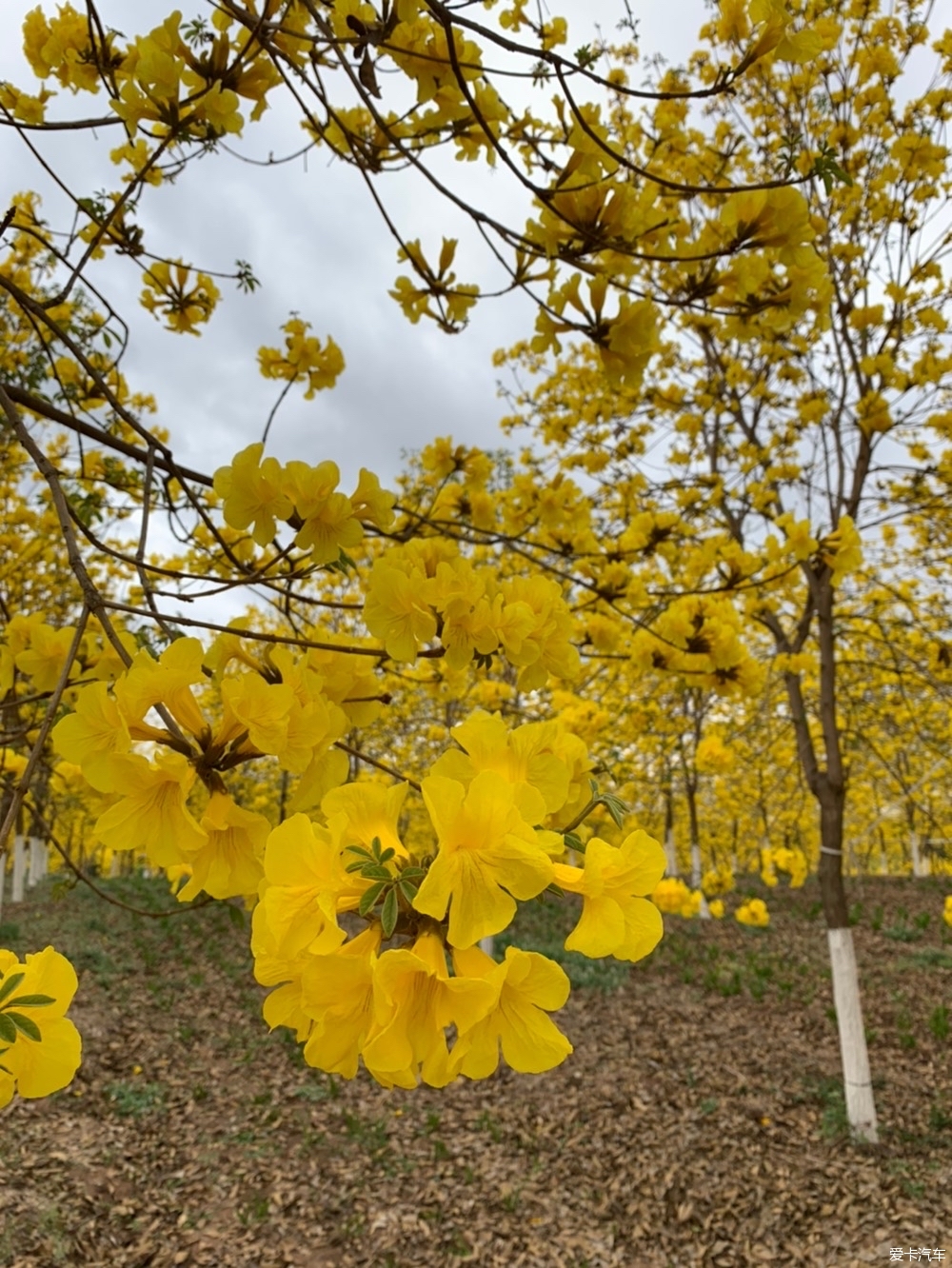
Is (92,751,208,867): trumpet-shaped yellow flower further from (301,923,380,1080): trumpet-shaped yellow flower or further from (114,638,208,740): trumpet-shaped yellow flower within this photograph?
(301,923,380,1080): trumpet-shaped yellow flower

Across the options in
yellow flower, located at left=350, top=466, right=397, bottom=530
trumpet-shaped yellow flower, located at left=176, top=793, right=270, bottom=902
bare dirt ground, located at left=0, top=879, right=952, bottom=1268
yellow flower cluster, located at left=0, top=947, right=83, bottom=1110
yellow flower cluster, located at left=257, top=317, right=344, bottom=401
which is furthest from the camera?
bare dirt ground, located at left=0, top=879, right=952, bottom=1268

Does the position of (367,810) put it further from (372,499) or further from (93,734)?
(372,499)

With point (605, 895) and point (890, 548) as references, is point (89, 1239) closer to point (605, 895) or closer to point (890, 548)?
point (605, 895)

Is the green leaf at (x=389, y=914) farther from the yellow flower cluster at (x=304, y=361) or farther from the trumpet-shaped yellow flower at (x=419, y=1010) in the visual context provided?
the yellow flower cluster at (x=304, y=361)

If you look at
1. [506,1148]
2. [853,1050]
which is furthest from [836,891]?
[506,1148]

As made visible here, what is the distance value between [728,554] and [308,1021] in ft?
7.98

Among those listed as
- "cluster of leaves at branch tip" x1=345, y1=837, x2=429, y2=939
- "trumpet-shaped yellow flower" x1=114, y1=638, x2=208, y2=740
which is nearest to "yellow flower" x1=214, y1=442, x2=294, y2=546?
"trumpet-shaped yellow flower" x1=114, y1=638, x2=208, y2=740

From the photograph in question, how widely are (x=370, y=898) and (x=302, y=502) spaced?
77 cm

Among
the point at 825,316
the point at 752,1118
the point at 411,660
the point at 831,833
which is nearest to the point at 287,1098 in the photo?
the point at 752,1118

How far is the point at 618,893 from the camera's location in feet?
2.77

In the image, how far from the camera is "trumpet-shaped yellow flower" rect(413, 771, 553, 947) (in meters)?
0.72

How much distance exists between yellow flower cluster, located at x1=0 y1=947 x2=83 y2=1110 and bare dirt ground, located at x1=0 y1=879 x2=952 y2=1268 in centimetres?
201

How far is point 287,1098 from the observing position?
5.81 metres

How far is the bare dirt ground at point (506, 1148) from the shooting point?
4109 millimetres
